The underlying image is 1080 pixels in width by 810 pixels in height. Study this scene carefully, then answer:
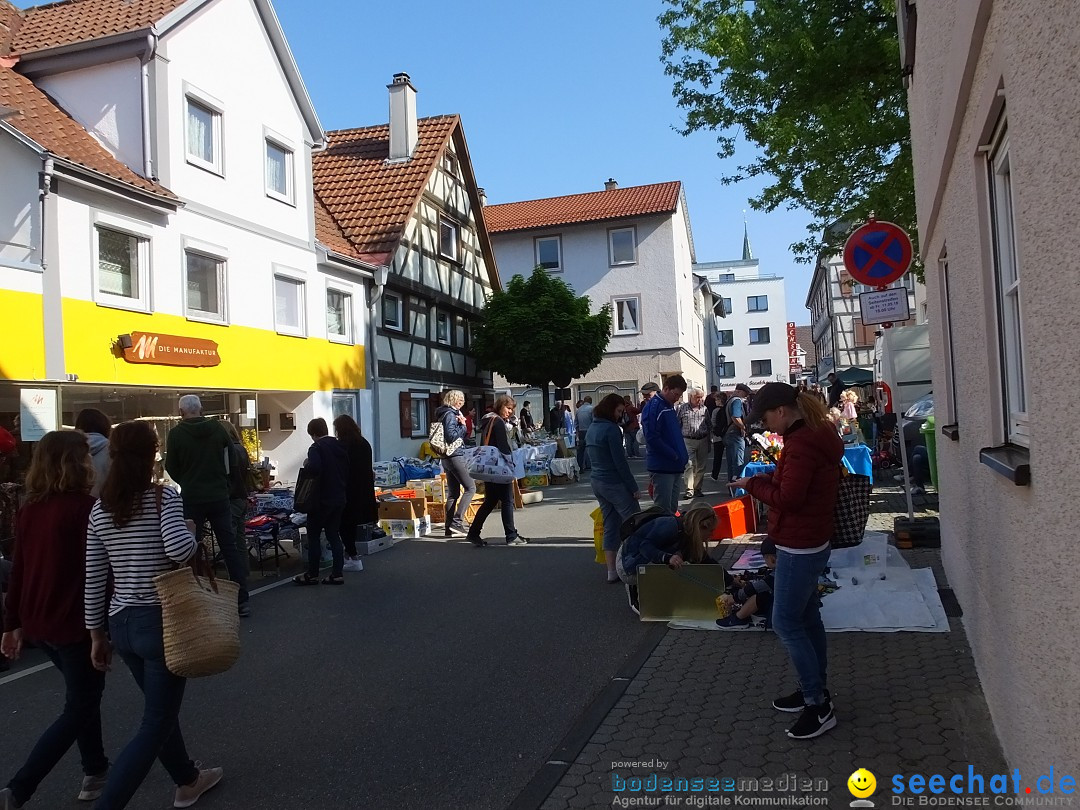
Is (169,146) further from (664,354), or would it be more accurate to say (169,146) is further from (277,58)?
(664,354)

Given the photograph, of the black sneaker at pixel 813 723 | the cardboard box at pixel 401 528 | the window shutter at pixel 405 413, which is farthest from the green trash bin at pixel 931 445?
the window shutter at pixel 405 413

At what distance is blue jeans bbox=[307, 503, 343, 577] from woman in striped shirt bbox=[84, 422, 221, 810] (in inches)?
212

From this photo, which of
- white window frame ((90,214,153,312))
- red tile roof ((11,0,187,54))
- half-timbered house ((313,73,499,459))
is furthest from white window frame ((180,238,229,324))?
half-timbered house ((313,73,499,459))

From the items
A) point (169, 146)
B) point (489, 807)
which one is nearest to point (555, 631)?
point (489, 807)

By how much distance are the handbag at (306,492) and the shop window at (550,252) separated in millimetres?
31026

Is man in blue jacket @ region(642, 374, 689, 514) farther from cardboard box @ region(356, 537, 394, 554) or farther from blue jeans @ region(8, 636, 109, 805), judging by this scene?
blue jeans @ region(8, 636, 109, 805)

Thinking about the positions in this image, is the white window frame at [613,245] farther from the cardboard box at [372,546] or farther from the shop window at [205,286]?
the cardboard box at [372,546]

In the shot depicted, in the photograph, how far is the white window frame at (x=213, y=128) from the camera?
49.4ft

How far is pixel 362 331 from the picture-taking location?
830 inches

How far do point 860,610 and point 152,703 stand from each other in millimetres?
4862

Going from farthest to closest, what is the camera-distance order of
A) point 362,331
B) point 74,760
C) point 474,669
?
point 362,331 < point 474,669 < point 74,760

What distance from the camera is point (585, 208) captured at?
39938 mm

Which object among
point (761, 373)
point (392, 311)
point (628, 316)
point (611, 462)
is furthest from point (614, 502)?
point (761, 373)

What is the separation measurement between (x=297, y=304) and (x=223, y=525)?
11.3 m
